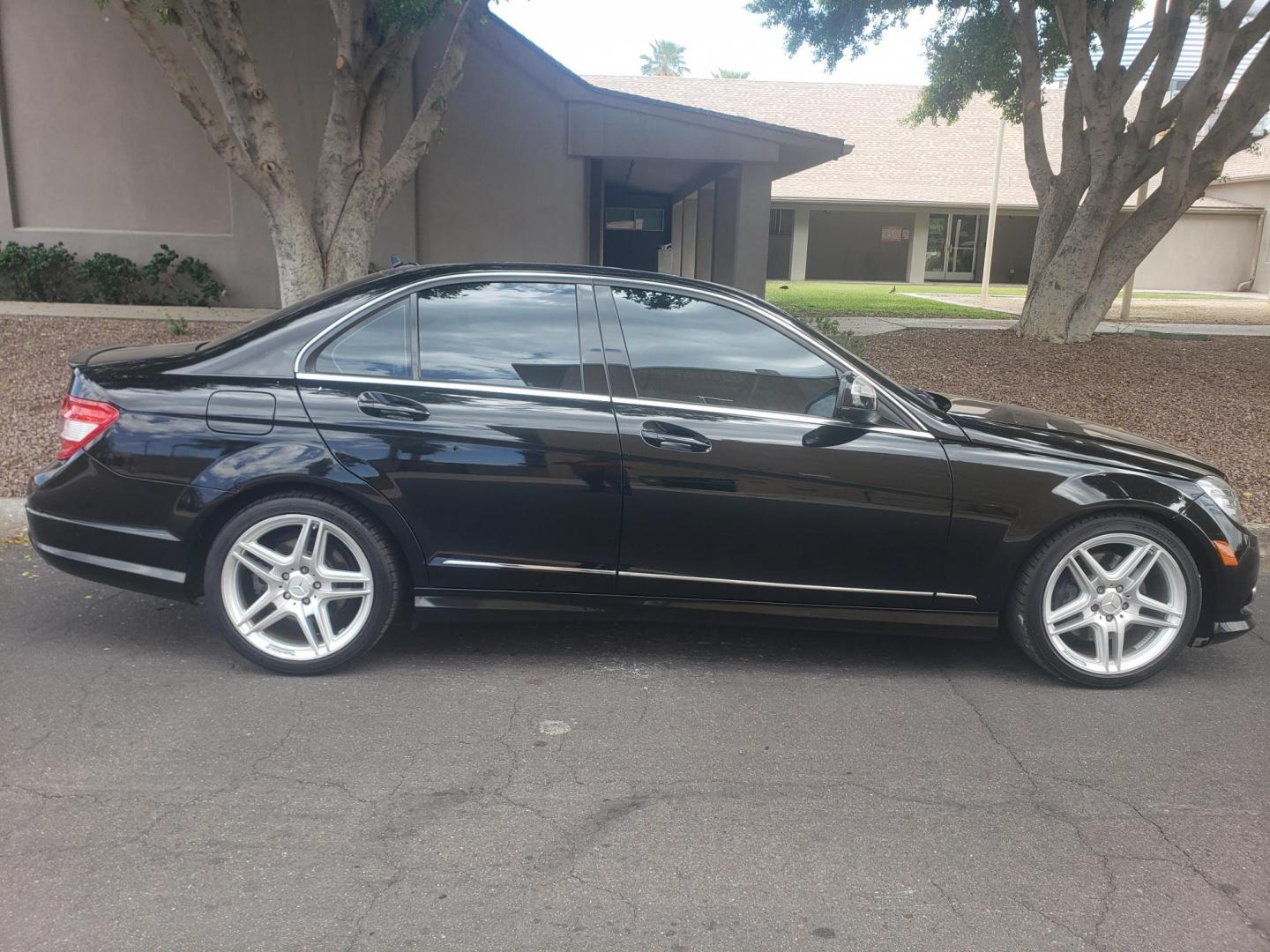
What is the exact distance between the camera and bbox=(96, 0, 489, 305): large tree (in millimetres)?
8938

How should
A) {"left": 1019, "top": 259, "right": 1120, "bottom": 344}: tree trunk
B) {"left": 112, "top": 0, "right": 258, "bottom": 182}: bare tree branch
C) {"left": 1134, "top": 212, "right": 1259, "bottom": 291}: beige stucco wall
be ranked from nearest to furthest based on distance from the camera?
{"left": 112, "top": 0, "right": 258, "bottom": 182}: bare tree branch, {"left": 1019, "top": 259, "right": 1120, "bottom": 344}: tree trunk, {"left": 1134, "top": 212, "right": 1259, "bottom": 291}: beige stucco wall

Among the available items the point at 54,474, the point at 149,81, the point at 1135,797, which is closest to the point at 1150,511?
the point at 1135,797

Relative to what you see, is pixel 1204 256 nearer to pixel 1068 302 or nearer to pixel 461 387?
pixel 1068 302

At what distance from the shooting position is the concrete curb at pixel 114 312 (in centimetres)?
1188

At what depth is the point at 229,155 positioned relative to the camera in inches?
364

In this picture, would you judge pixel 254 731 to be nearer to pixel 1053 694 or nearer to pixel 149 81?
pixel 1053 694

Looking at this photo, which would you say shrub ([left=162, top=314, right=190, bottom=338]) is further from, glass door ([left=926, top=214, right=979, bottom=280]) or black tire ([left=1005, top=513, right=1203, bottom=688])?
glass door ([left=926, top=214, right=979, bottom=280])

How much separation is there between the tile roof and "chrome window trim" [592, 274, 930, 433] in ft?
91.2

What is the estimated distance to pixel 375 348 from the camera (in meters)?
4.26

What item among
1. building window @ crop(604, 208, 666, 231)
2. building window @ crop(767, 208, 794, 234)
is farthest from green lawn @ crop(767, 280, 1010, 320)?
building window @ crop(767, 208, 794, 234)

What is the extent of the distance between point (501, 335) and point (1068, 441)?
247cm

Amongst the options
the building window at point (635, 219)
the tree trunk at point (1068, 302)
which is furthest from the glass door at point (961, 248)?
the tree trunk at point (1068, 302)

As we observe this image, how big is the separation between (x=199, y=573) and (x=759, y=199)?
11692 millimetres

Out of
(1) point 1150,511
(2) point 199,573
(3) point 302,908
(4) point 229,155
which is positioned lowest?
(3) point 302,908
